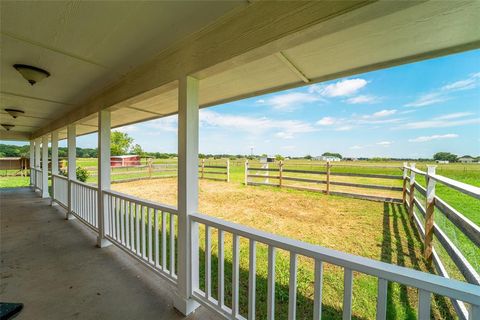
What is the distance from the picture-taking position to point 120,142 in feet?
90.2

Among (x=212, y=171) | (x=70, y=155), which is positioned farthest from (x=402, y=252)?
(x=212, y=171)

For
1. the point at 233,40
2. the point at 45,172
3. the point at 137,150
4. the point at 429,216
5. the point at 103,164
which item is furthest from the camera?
the point at 137,150

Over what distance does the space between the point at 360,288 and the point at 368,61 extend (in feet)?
6.73

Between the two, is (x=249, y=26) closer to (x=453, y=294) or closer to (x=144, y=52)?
(x=144, y=52)

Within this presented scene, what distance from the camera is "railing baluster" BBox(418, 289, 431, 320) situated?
869 mm

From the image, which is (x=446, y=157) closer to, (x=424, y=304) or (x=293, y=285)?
(x=424, y=304)

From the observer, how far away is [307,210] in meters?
4.64

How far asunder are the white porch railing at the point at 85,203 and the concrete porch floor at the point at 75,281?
0.25 meters

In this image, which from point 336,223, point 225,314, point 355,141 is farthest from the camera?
point 355,141

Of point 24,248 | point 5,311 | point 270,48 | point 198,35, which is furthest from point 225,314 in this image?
point 24,248

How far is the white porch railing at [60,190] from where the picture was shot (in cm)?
483

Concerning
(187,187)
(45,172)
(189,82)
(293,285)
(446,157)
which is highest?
(189,82)

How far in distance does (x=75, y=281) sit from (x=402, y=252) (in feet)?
12.5

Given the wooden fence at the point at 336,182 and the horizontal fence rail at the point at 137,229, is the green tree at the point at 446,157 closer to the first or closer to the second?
the wooden fence at the point at 336,182
